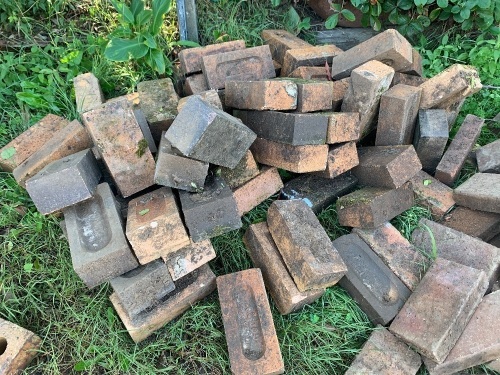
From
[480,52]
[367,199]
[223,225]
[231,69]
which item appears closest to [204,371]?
[223,225]

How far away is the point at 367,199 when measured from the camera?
310 centimetres

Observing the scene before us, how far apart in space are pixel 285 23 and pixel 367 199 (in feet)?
7.49

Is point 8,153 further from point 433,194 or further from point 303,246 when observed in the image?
point 433,194

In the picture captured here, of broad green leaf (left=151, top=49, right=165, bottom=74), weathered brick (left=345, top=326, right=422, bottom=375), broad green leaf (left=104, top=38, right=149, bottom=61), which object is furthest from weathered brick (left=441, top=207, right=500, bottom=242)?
broad green leaf (left=104, top=38, right=149, bottom=61)

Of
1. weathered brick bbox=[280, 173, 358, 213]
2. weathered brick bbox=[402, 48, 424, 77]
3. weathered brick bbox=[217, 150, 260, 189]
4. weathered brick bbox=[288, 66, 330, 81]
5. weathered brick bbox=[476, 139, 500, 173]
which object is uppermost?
weathered brick bbox=[288, 66, 330, 81]

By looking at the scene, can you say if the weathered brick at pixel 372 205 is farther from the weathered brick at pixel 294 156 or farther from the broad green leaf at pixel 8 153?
the broad green leaf at pixel 8 153

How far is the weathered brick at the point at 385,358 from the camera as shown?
2691 mm

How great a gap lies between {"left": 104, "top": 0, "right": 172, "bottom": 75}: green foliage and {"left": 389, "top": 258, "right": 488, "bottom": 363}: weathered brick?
8.56 feet

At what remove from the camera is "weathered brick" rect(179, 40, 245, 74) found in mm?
3768

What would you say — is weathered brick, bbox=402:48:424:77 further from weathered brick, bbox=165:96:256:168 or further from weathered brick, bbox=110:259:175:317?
weathered brick, bbox=110:259:175:317

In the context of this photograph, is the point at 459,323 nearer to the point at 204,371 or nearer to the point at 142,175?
the point at 204,371

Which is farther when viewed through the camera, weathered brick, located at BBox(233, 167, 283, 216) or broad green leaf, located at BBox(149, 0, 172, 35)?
broad green leaf, located at BBox(149, 0, 172, 35)

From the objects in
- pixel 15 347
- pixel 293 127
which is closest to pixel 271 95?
pixel 293 127

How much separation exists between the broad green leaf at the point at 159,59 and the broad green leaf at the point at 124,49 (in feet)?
0.31
